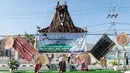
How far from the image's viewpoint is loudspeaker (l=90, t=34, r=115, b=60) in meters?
22.9

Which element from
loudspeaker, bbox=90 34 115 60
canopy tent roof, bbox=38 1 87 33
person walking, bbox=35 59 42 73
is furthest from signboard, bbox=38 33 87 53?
A: person walking, bbox=35 59 42 73

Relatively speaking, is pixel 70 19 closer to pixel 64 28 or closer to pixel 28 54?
pixel 64 28

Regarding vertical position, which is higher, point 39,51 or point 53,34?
point 53,34

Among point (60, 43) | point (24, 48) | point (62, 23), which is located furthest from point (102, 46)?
point (24, 48)

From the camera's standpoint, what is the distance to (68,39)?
894 inches

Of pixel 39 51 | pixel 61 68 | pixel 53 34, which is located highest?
pixel 53 34

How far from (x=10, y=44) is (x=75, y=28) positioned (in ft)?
18.8

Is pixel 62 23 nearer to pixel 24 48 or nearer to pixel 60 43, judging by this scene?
pixel 60 43

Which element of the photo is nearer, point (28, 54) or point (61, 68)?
point (61, 68)

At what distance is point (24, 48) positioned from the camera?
74.5 ft

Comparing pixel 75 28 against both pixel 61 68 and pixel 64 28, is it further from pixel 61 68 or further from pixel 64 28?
pixel 61 68

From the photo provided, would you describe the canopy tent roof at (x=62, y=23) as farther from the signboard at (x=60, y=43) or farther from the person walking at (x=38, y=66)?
the person walking at (x=38, y=66)

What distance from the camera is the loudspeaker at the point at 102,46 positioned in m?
22.9

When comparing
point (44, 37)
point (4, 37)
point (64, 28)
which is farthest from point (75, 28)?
point (4, 37)
